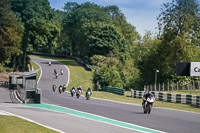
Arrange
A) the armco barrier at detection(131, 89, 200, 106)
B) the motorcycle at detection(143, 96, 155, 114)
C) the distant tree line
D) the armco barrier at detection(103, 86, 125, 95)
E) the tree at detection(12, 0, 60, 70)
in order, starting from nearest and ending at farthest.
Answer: the motorcycle at detection(143, 96, 155, 114), the armco barrier at detection(131, 89, 200, 106), the armco barrier at detection(103, 86, 125, 95), the distant tree line, the tree at detection(12, 0, 60, 70)

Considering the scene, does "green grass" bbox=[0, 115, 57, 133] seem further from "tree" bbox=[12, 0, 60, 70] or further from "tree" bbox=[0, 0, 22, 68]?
"tree" bbox=[12, 0, 60, 70]

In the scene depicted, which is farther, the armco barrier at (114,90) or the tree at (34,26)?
the tree at (34,26)

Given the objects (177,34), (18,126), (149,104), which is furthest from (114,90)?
(18,126)

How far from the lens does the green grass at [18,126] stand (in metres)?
14.3

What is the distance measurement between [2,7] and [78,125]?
55.8m

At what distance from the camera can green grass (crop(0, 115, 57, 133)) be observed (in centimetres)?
1427

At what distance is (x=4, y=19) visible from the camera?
68.5 m

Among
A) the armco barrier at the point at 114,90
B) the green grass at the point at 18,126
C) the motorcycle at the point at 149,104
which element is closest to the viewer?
the green grass at the point at 18,126

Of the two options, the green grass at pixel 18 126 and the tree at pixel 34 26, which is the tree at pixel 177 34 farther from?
the green grass at pixel 18 126

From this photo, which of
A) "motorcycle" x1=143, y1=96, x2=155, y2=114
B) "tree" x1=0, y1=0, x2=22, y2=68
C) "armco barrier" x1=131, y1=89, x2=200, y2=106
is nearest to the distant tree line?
"tree" x1=0, y1=0, x2=22, y2=68

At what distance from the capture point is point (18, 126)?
15.2 meters

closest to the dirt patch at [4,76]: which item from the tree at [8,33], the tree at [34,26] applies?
the tree at [8,33]

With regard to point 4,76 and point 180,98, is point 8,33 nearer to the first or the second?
point 4,76

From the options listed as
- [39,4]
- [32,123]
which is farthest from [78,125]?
[39,4]
